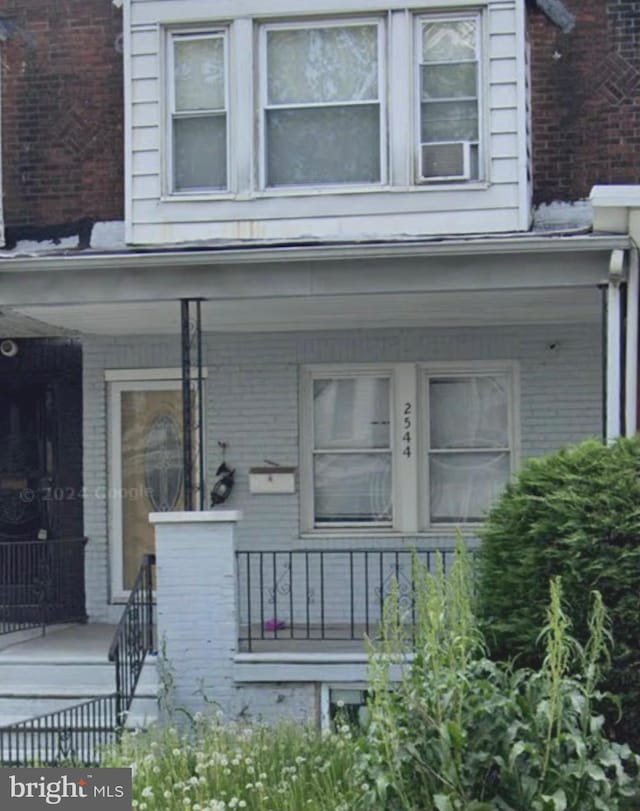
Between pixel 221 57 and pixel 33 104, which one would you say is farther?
pixel 33 104

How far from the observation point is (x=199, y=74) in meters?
9.95

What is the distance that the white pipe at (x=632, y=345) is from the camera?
834 centimetres

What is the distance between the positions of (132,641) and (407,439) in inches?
126

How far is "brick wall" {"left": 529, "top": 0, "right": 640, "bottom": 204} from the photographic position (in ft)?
34.0

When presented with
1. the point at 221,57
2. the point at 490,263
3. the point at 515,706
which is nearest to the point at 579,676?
the point at 515,706

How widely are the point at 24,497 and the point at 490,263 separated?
4.90 m

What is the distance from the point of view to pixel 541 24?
10445 mm

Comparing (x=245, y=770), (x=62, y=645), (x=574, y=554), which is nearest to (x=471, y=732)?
(x=574, y=554)

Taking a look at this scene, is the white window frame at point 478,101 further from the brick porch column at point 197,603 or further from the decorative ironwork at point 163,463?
the decorative ironwork at point 163,463

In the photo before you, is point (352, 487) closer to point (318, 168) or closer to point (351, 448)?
point (351, 448)

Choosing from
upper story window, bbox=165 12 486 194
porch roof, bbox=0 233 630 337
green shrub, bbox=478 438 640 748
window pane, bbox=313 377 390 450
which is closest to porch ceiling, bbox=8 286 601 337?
porch roof, bbox=0 233 630 337

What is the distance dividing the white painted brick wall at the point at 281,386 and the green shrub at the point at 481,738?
516 centimetres

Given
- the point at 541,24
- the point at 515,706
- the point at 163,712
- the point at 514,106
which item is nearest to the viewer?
the point at 515,706

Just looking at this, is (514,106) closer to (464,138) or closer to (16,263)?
(464,138)
